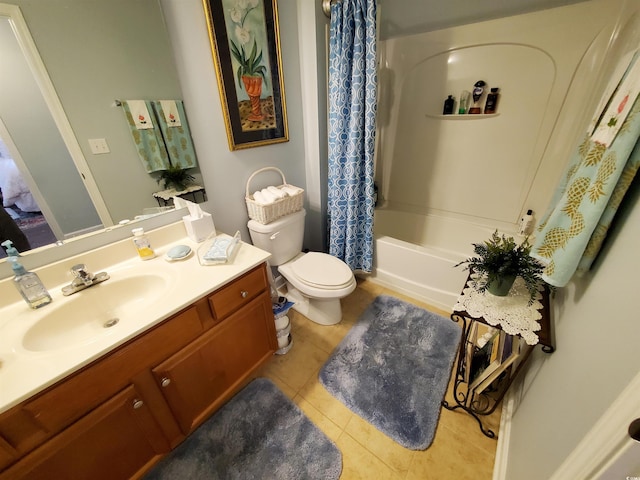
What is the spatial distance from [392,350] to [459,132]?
171cm

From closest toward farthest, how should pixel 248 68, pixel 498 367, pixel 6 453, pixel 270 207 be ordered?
pixel 6 453, pixel 498 367, pixel 248 68, pixel 270 207

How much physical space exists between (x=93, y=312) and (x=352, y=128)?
5.08ft

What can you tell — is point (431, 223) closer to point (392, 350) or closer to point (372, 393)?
point (392, 350)

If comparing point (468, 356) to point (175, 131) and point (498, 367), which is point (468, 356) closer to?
point (498, 367)

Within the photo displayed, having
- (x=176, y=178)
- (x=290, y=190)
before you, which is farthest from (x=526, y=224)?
(x=176, y=178)

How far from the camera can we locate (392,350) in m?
1.53

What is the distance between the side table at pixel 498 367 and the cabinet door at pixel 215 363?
885mm

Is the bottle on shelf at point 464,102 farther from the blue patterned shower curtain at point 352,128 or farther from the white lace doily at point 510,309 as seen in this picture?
the white lace doily at point 510,309

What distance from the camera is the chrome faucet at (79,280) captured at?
92 cm

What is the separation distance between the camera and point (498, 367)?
1.02 meters

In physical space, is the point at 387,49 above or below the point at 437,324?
above

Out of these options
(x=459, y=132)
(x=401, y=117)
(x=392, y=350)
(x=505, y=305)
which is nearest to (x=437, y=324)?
(x=392, y=350)

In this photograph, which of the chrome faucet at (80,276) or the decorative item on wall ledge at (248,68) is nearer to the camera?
the chrome faucet at (80,276)

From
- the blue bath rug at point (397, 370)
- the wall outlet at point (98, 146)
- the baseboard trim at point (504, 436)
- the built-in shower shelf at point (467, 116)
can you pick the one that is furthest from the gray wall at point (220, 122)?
the baseboard trim at point (504, 436)
